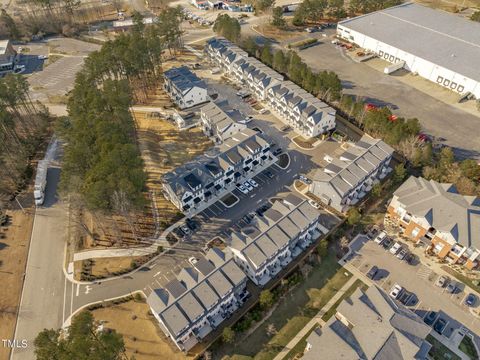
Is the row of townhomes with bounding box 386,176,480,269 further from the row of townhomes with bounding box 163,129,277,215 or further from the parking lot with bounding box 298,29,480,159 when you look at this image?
the row of townhomes with bounding box 163,129,277,215

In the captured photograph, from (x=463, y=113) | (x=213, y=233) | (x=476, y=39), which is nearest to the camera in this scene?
(x=213, y=233)

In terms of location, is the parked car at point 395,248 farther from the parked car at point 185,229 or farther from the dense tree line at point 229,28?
the dense tree line at point 229,28

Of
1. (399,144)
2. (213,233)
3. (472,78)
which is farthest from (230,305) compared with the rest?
(472,78)

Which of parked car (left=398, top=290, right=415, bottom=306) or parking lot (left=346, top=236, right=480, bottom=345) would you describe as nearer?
parking lot (left=346, top=236, right=480, bottom=345)

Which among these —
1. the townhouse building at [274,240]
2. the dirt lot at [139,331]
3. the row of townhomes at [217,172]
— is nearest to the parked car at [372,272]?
the townhouse building at [274,240]

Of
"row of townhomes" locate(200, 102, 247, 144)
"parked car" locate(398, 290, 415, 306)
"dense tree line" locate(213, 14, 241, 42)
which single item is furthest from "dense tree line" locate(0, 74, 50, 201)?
"parked car" locate(398, 290, 415, 306)

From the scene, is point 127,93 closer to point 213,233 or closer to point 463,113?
point 213,233
